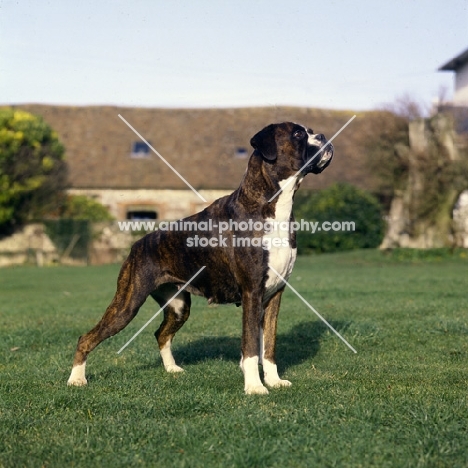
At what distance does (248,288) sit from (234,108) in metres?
39.3

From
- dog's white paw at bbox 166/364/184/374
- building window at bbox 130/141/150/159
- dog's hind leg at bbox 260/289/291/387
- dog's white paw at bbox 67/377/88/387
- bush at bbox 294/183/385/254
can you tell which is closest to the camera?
dog's hind leg at bbox 260/289/291/387

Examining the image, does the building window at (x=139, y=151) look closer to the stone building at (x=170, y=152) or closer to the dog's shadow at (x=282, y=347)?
the stone building at (x=170, y=152)

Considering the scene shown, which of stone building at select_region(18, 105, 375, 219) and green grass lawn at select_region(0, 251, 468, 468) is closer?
green grass lawn at select_region(0, 251, 468, 468)

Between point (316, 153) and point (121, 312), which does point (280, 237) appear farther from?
point (121, 312)

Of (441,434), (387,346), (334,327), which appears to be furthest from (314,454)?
(334,327)

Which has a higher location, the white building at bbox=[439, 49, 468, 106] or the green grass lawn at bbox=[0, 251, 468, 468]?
the white building at bbox=[439, 49, 468, 106]

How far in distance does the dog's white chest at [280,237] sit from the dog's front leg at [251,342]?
0.19 meters

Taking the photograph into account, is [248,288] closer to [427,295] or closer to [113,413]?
[113,413]

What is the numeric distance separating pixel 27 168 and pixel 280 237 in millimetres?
33450

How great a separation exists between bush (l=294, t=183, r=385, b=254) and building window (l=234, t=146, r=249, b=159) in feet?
26.1

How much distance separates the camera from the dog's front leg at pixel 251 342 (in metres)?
6.62

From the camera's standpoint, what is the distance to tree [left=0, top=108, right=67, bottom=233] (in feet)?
125

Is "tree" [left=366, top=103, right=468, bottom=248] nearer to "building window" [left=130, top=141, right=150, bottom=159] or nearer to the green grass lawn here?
"building window" [left=130, top=141, right=150, bottom=159]

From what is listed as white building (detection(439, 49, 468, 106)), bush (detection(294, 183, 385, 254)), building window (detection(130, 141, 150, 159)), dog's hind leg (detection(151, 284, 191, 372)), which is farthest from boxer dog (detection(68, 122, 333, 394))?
white building (detection(439, 49, 468, 106))
